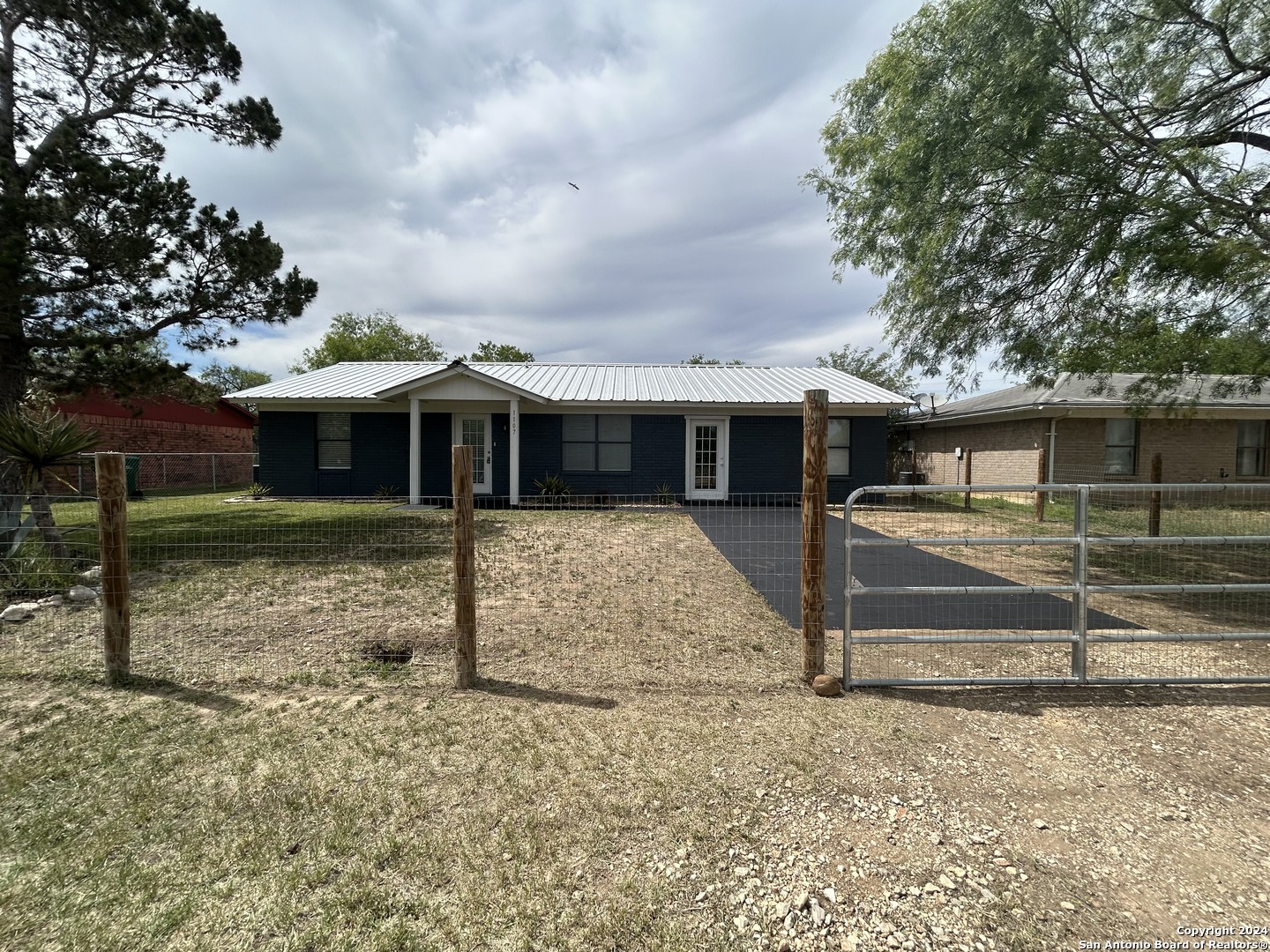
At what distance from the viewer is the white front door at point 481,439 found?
49.6 ft

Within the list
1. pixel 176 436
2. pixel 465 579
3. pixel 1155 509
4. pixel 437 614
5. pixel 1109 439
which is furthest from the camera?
pixel 176 436

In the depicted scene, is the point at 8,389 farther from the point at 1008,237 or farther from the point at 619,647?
the point at 1008,237

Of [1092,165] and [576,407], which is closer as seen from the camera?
[1092,165]

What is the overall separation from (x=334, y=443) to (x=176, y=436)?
10.7m

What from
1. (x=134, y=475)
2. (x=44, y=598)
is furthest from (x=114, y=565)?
(x=134, y=475)

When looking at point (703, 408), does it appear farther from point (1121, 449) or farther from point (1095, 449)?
point (1121, 449)

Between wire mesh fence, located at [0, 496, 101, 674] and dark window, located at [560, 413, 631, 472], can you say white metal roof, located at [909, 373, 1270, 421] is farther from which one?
wire mesh fence, located at [0, 496, 101, 674]

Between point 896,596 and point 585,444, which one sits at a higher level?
point 585,444

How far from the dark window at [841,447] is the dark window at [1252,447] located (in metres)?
13.4

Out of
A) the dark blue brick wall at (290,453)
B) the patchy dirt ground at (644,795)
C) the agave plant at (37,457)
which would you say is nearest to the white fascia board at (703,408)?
the dark blue brick wall at (290,453)

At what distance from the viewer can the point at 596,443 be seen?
1554 centimetres

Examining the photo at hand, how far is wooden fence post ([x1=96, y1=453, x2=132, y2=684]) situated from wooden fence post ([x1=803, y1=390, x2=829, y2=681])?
15.8 feet

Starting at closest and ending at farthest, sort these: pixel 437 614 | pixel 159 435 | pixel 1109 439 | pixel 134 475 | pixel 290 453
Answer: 1. pixel 437 614
2. pixel 290 453
3. pixel 134 475
4. pixel 1109 439
5. pixel 159 435

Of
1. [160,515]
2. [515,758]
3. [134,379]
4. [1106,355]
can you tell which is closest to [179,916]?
[515,758]
